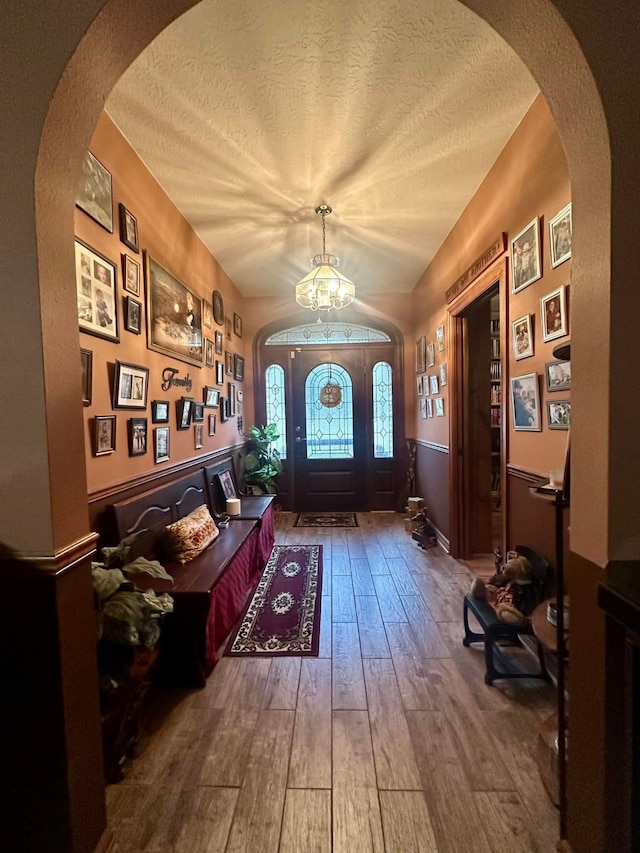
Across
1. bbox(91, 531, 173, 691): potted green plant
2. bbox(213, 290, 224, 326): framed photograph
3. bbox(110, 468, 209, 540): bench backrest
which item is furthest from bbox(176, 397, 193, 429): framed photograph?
bbox(91, 531, 173, 691): potted green plant

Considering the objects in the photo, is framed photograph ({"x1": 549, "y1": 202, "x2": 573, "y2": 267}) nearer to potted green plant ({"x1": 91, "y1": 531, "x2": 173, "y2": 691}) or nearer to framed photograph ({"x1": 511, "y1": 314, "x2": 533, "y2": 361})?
framed photograph ({"x1": 511, "y1": 314, "x2": 533, "y2": 361})

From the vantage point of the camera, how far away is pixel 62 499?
3.10ft

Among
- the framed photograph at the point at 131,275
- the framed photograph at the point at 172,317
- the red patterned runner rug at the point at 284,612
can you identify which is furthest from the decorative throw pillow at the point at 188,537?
the framed photograph at the point at 131,275

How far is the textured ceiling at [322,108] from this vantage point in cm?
143

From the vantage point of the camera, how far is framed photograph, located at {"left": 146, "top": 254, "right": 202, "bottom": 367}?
2229 mm

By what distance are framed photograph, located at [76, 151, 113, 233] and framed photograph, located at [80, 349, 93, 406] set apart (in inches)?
25.4

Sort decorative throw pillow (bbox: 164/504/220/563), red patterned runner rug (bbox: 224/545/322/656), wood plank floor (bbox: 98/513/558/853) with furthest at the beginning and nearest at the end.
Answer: decorative throw pillow (bbox: 164/504/220/563), red patterned runner rug (bbox: 224/545/322/656), wood plank floor (bbox: 98/513/558/853)

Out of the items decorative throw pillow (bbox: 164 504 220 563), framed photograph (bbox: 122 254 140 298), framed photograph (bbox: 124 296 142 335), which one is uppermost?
framed photograph (bbox: 122 254 140 298)

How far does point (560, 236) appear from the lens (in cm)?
163

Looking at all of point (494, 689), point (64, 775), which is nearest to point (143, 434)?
point (64, 775)

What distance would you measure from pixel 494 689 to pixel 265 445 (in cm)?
333

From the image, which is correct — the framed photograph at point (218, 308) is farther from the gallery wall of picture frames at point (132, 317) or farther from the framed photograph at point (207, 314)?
the gallery wall of picture frames at point (132, 317)

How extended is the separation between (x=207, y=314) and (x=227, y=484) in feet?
5.30

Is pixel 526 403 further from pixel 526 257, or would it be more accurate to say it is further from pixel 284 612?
pixel 284 612
